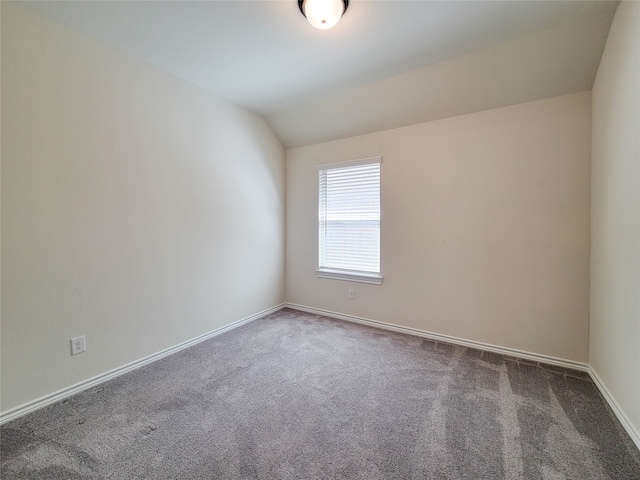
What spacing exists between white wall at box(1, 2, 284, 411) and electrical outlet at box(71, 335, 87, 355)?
31 millimetres

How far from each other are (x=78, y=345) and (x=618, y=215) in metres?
3.77

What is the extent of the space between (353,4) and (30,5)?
2.02 m

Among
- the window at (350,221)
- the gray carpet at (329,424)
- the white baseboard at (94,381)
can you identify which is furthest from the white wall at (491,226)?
the white baseboard at (94,381)

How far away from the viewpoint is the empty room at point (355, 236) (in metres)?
1.50

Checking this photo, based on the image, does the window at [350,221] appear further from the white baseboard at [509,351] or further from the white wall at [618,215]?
the white wall at [618,215]

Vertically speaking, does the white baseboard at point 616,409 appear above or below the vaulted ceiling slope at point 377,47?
below

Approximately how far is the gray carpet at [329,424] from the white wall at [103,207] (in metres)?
0.42

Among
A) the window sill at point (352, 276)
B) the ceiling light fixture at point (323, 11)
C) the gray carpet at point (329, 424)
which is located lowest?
the gray carpet at point (329, 424)

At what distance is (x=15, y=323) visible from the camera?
165cm

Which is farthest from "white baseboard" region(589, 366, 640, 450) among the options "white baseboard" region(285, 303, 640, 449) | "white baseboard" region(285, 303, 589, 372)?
"white baseboard" region(285, 303, 589, 372)

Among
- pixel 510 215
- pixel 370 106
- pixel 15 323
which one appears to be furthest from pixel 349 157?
pixel 15 323

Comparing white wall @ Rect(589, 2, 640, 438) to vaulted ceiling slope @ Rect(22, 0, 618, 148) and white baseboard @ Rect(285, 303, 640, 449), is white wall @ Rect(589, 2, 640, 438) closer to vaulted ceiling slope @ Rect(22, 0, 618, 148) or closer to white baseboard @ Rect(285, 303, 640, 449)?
white baseboard @ Rect(285, 303, 640, 449)

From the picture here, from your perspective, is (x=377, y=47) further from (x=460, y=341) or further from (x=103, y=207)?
(x=460, y=341)

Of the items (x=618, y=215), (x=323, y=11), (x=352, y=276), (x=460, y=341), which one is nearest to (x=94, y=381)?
(x=352, y=276)
